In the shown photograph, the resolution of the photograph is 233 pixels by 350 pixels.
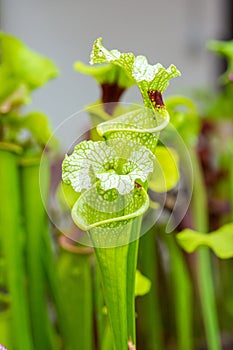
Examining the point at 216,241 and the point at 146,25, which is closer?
the point at 216,241

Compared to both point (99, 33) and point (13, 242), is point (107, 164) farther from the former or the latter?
point (99, 33)

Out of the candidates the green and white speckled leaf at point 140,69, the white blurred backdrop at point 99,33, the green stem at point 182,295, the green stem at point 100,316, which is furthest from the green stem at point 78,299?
the white blurred backdrop at point 99,33

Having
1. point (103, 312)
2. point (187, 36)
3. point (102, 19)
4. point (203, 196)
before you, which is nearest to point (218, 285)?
point (203, 196)

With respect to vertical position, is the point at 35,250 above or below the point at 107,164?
below

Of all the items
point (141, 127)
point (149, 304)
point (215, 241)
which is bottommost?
point (149, 304)

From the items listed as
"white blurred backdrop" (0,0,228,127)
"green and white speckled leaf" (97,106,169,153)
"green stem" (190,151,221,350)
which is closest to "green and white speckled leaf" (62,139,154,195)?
"green and white speckled leaf" (97,106,169,153)

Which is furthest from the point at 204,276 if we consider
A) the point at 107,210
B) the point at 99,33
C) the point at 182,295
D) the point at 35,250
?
the point at 99,33

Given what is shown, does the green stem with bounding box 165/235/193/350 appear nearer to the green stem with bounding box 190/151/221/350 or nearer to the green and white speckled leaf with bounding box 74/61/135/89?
the green stem with bounding box 190/151/221/350

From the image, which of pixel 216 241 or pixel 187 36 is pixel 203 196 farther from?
pixel 187 36
